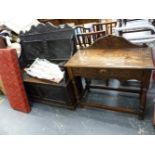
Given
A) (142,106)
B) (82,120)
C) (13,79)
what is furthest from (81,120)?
(13,79)

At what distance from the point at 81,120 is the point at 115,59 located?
84 centimetres

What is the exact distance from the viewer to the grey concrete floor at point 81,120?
5.35 feet

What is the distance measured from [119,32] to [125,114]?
40.1 inches

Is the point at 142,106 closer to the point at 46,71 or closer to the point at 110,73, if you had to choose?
the point at 110,73

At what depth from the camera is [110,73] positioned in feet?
4.73

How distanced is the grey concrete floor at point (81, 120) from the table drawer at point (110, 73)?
0.57 meters

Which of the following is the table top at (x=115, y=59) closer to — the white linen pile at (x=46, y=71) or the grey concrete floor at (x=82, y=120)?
the white linen pile at (x=46, y=71)

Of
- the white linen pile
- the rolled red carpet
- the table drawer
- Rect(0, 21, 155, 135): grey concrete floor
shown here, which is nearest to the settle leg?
Rect(0, 21, 155, 135): grey concrete floor

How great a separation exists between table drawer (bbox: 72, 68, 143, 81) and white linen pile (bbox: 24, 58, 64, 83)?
28 centimetres

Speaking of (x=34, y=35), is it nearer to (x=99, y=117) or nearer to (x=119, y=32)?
(x=119, y=32)

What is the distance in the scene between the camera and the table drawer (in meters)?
1.35

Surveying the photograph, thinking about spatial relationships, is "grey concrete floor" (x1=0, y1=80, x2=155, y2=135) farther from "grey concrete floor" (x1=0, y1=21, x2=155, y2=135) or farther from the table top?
the table top

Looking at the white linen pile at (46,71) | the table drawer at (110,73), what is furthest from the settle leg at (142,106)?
the white linen pile at (46,71)
